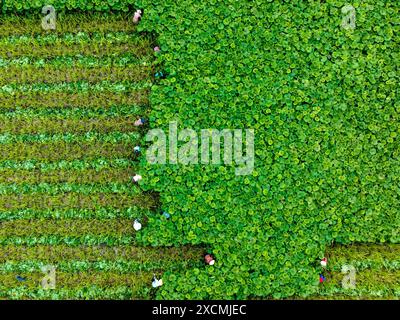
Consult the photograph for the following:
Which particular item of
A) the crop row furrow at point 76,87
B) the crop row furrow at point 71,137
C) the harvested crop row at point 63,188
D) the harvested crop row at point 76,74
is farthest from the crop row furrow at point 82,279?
the harvested crop row at point 76,74

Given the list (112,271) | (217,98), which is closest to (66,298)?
(112,271)

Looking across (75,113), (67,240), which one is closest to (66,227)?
(67,240)

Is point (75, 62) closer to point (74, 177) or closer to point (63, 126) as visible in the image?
point (63, 126)

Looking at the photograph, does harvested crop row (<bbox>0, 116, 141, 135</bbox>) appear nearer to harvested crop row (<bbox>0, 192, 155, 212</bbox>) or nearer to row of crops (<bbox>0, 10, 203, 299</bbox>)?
row of crops (<bbox>0, 10, 203, 299</bbox>)

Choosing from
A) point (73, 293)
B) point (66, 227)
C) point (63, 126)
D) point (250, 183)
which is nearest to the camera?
point (250, 183)

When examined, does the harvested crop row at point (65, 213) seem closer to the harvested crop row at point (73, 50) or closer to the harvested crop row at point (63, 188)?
the harvested crop row at point (63, 188)

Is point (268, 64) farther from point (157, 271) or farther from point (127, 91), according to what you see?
point (157, 271)
